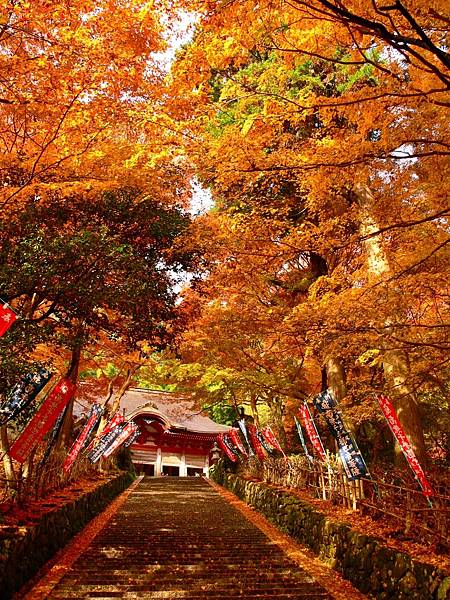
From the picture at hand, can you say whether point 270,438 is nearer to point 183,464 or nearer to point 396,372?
point 396,372

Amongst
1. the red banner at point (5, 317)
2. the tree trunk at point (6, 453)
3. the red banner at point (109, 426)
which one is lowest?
the tree trunk at point (6, 453)

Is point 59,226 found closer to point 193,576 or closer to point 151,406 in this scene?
point 193,576

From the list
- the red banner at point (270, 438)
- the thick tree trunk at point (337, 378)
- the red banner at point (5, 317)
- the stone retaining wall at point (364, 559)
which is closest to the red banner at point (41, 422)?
the red banner at point (5, 317)

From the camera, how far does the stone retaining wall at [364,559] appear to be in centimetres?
539

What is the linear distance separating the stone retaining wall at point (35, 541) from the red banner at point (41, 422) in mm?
1219

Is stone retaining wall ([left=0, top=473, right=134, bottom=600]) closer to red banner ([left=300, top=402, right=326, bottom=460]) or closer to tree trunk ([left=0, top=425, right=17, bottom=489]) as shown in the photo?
tree trunk ([left=0, top=425, right=17, bottom=489])

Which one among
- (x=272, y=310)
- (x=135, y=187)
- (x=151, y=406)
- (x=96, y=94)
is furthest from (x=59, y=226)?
(x=151, y=406)

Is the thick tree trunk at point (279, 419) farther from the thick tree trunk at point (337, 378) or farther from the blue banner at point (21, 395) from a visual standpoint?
the blue banner at point (21, 395)

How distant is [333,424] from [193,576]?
4.21 m

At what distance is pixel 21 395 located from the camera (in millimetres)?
7910

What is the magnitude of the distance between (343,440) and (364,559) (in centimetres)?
295

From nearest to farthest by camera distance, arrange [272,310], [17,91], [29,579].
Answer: [29,579] < [17,91] < [272,310]

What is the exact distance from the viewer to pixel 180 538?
1016 cm

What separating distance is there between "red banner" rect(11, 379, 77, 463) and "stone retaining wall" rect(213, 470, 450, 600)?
5.53m
